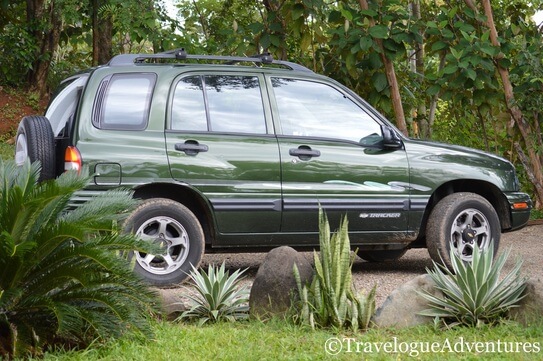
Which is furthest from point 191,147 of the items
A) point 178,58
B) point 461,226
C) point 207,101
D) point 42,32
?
point 42,32

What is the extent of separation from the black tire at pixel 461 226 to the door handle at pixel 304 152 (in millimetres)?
1350

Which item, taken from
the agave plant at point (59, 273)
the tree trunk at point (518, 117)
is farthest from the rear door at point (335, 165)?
the tree trunk at point (518, 117)

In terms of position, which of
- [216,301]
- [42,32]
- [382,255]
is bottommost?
[382,255]

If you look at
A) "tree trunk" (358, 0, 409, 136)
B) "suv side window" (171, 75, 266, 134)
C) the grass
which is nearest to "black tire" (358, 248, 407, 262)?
"suv side window" (171, 75, 266, 134)

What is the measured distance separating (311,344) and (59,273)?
1.61m

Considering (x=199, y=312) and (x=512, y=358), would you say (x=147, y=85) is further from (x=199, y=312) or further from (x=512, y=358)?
(x=512, y=358)

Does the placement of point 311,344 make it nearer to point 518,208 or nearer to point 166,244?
point 166,244

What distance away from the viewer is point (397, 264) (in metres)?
10.4

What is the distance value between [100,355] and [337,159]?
365cm

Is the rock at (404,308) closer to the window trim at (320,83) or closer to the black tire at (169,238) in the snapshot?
the black tire at (169,238)

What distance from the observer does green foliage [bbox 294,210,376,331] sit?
257 inches

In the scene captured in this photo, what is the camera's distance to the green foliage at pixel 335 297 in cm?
652

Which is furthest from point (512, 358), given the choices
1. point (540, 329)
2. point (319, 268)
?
point (319, 268)

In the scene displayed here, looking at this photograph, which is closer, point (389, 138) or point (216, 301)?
point (216, 301)
